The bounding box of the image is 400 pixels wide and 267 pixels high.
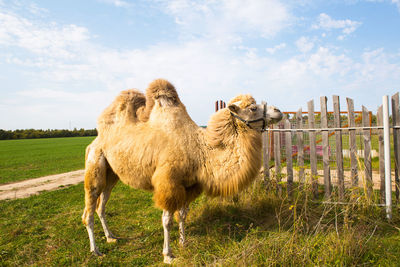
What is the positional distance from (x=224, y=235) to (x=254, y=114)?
2325mm

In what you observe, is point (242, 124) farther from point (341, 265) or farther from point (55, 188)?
point (55, 188)

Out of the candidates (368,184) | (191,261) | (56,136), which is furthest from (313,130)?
(56,136)

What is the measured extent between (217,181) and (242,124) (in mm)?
1014

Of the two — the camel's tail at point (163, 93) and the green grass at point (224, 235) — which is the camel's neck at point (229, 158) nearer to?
the green grass at point (224, 235)

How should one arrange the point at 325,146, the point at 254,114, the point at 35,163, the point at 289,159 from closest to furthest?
the point at 254,114 < the point at 325,146 < the point at 289,159 < the point at 35,163

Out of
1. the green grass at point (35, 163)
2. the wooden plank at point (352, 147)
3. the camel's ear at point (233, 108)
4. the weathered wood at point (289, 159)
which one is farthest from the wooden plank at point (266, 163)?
the green grass at point (35, 163)

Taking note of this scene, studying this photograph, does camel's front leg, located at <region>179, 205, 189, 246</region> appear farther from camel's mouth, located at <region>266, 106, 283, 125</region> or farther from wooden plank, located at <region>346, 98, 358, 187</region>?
wooden plank, located at <region>346, 98, 358, 187</region>

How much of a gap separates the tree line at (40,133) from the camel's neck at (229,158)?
274ft

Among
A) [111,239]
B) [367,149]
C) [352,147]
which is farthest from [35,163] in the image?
[367,149]

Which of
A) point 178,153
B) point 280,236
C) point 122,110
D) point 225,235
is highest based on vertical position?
point 122,110

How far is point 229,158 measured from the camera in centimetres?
400

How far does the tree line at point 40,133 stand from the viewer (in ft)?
229

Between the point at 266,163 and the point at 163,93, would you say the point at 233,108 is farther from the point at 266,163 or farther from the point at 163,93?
the point at 266,163

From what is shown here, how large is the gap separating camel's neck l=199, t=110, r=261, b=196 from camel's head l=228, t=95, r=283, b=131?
0.13m
